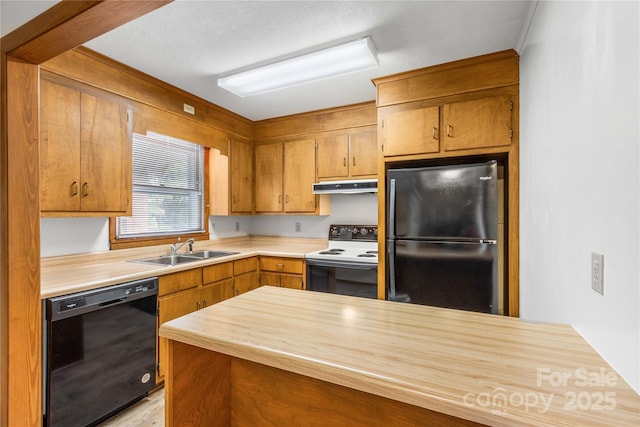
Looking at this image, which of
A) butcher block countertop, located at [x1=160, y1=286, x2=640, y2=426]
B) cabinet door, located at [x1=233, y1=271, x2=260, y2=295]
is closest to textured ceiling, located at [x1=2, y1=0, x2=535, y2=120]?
butcher block countertop, located at [x1=160, y1=286, x2=640, y2=426]

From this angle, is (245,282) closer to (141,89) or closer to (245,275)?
(245,275)

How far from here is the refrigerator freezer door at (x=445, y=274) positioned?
2.29 meters

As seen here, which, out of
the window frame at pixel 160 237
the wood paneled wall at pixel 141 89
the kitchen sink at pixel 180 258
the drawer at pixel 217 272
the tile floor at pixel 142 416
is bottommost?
the tile floor at pixel 142 416

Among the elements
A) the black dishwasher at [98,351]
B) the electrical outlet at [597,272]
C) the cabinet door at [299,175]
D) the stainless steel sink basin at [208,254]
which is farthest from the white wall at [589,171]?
the stainless steel sink basin at [208,254]

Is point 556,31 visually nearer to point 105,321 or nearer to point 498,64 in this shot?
point 498,64

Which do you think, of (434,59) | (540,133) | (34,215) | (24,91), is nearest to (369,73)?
(434,59)

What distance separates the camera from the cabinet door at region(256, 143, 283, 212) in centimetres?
380

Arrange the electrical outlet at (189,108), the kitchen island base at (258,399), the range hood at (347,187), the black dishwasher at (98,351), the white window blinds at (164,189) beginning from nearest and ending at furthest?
1. the kitchen island base at (258,399)
2. the black dishwasher at (98,351)
3. the white window blinds at (164,189)
4. the electrical outlet at (189,108)
5. the range hood at (347,187)

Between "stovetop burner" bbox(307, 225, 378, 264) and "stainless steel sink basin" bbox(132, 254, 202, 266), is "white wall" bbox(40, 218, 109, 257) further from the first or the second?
"stovetop burner" bbox(307, 225, 378, 264)

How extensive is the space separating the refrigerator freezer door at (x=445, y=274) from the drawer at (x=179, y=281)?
1.59 m

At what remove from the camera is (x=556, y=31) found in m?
1.36

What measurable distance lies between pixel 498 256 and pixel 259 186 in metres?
2.69

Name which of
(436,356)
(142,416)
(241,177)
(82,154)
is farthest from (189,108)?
(436,356)

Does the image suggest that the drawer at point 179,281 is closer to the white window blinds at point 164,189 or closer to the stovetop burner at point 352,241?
the white window blinds at point 164,189
